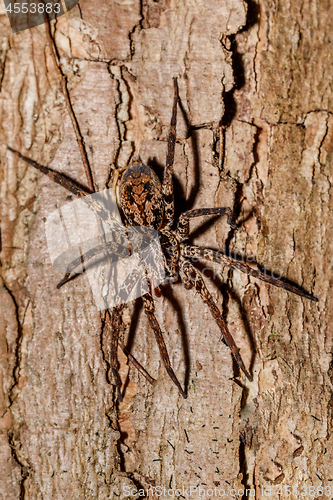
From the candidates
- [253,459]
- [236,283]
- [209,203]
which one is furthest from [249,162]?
[253,459]

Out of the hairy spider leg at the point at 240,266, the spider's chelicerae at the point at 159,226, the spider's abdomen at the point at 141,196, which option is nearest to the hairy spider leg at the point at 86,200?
the spider's chelicerae at the point at 159,226

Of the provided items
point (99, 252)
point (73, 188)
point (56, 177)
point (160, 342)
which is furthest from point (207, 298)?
point (56, 177)

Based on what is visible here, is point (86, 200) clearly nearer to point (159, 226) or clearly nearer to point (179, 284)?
point (159, 226)

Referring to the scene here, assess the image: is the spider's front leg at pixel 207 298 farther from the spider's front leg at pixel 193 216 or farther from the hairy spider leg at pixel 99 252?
the hairy spider leg at pixel 99 252

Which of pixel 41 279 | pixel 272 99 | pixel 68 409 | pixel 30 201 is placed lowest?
pixel 68 409

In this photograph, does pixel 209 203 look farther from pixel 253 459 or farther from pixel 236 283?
pixel 253 459

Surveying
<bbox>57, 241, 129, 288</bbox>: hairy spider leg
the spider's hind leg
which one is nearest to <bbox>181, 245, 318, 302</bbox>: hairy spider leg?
<bbox>57, 241, 129, 288</bbox>: hairy spider leg
